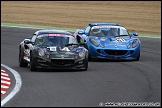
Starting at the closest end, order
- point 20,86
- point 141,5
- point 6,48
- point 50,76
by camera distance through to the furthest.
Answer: point 20,86 → point 50,76 → point 6,48 → point 141,5

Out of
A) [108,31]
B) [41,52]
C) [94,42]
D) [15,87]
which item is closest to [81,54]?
[41,52]

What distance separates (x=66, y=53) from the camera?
1675cm

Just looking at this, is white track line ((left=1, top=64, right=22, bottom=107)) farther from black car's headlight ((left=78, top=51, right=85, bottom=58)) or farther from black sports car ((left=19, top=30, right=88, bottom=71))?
black car's headlight ((left=78, top=51, right=85, bottom=58))

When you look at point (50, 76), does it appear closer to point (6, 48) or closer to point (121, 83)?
point (121, 83)

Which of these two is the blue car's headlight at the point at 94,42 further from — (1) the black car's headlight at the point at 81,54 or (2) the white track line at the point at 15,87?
(2) the white track line at the point at 15,87

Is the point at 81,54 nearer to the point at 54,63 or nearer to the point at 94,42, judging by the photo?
the point at 54,63

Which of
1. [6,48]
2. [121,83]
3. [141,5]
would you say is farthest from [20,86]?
[141,5]

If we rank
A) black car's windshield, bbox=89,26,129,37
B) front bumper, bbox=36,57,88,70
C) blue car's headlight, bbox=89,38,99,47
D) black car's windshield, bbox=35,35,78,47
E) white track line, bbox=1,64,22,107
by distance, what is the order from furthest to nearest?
black car's windshield, bbox=89,26,129,37 → blue car's headlight, bbox=89,38,99,47 → black car's windshield, bbox=35,35,78,47 → front bumper, bbox=36,57,88,70 → white track line, bbox=1,64,22,107

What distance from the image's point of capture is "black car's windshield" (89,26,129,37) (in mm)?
21272

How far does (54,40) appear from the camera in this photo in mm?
17719

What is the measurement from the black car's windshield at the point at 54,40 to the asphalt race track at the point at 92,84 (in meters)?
0.88

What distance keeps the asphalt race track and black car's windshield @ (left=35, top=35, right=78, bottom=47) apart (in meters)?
0.88

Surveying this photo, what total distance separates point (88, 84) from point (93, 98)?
236 cm

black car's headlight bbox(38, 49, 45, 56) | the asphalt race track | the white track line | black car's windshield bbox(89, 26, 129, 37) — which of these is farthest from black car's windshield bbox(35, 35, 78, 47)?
black car's windshield bbox(89, 26, 129, 37)
